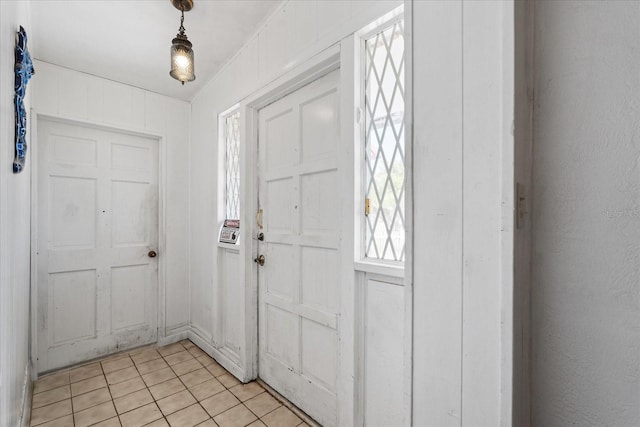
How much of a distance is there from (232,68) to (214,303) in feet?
6.36

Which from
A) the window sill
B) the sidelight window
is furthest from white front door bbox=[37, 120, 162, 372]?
the window sill

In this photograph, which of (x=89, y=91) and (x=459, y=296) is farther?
(x=89, y=91)

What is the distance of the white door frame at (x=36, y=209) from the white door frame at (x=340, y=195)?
1177 mm

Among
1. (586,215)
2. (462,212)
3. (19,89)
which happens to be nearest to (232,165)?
(19,89)

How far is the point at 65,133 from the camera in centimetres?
236

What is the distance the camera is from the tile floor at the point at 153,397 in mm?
1697

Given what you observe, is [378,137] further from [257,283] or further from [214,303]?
[214,303]

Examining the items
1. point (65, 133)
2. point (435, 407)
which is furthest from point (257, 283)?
point (65, 133)

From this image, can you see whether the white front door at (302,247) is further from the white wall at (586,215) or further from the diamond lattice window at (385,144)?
the white wall at (586,215)

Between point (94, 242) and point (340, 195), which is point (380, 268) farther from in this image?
point (94, 242)

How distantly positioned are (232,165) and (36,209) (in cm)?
147

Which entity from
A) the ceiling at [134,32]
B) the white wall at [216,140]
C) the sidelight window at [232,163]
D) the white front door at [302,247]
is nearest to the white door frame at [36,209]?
the white wall at [216,140]

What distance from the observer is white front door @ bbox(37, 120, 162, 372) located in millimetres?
2273

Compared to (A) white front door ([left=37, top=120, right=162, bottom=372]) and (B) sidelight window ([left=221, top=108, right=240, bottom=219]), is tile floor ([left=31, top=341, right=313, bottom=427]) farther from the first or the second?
(B) sidelight window ([left=221, top=108, right=240, bottom=219])
